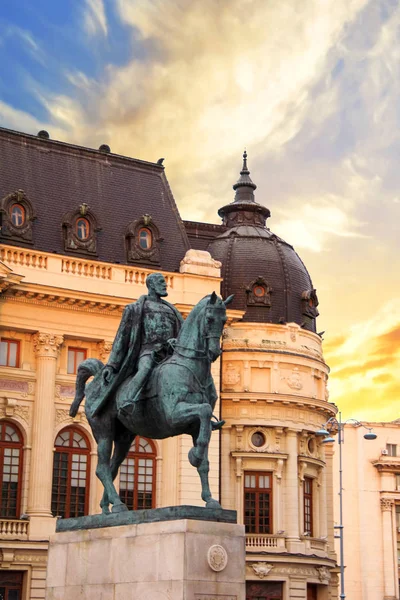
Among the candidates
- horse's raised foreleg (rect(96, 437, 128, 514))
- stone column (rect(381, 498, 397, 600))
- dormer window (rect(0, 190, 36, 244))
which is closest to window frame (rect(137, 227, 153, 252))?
dormer window (rect(0, 190, 36, 244))

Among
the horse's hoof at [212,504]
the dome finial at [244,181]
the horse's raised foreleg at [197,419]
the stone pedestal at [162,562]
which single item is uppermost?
the dome finial at [244,181]

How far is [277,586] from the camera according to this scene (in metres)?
53.5

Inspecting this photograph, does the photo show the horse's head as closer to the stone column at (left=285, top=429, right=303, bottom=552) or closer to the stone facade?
the stone column at (left=285, top=429, right=303, bottom=552)

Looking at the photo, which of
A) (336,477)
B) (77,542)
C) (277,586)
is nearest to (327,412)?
(277,586)

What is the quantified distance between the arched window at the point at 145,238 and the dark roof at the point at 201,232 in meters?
8.12

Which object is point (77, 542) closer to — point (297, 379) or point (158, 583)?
point (158, 583)

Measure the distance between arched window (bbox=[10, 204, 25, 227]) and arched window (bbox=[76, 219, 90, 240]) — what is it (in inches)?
108

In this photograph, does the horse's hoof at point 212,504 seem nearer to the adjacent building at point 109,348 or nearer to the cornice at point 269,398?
the adjacent building at point 109,348

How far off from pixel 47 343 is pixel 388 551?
145ft

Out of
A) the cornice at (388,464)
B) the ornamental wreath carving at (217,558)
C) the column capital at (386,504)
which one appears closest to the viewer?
the ornamental wreath carving at (217,558)

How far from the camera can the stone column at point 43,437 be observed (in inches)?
1777

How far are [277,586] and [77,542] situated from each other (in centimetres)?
3604

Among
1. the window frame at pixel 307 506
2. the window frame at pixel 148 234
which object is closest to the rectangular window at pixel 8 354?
the window frame at pixel 148 234

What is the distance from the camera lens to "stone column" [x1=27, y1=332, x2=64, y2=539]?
148 feet
